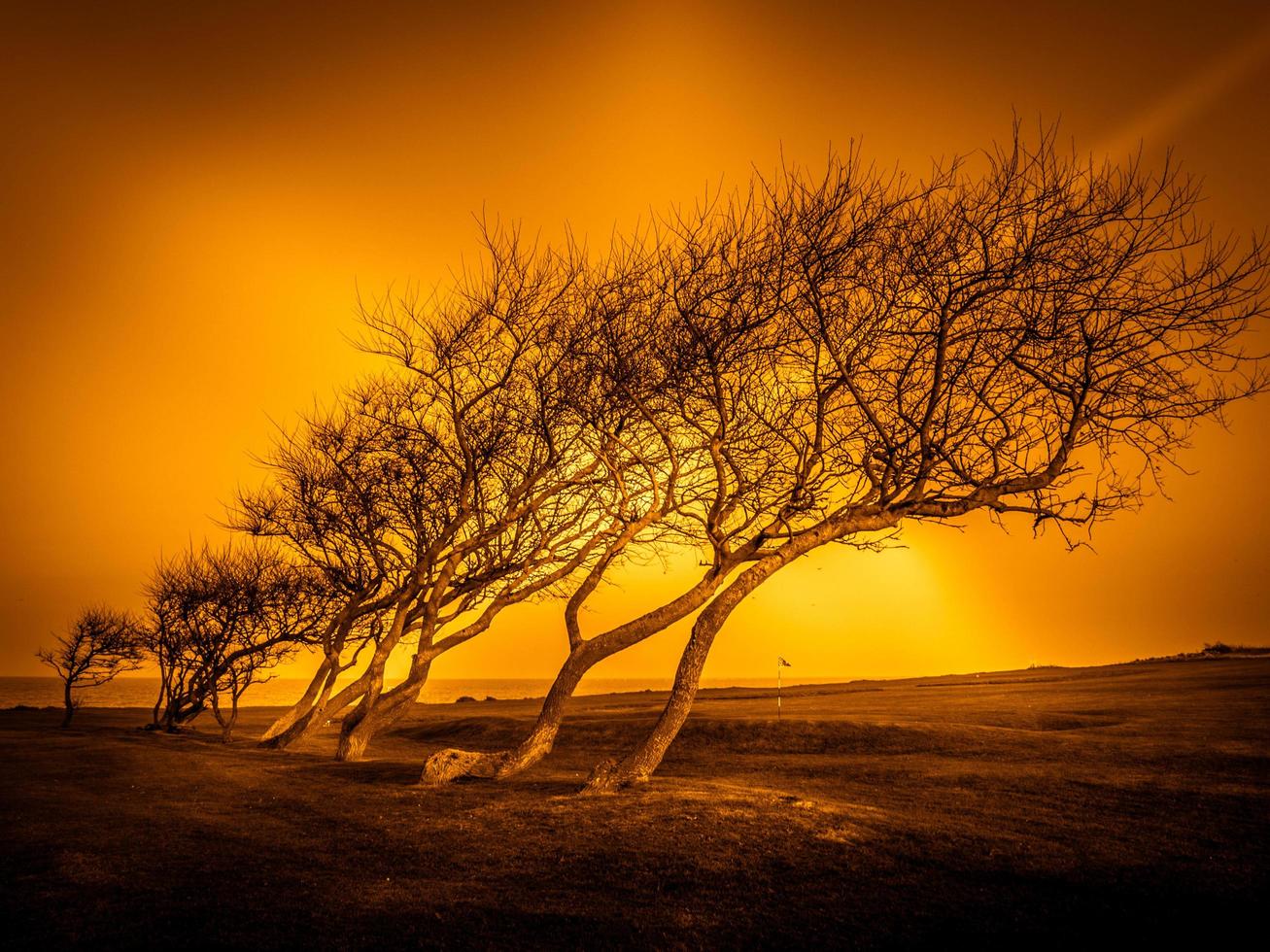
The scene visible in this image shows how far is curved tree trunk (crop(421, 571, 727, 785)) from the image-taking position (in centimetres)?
1516

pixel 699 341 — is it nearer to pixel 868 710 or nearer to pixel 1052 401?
pixel 1052 401

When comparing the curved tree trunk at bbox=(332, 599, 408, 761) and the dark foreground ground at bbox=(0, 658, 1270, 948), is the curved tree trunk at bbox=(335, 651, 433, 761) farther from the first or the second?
the dark foreground ground at bbox=(0, 658, 1270, 948)

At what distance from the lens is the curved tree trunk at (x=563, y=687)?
15.2 meters

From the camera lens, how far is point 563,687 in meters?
15.6

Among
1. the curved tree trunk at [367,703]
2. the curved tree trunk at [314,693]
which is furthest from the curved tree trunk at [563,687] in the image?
the curved tree trunk at [314,693]

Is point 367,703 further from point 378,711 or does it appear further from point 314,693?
point 314,693

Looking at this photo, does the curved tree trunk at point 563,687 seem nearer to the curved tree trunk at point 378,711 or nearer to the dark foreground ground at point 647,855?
the dark foreground ground at point 647,855

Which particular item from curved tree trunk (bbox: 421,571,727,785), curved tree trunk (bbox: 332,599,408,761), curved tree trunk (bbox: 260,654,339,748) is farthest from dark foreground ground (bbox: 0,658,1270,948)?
curved tree trunk (bbox: 260,654,339,748)

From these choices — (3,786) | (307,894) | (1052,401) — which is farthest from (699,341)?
(3,786)

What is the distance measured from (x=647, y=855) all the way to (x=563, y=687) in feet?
19.0

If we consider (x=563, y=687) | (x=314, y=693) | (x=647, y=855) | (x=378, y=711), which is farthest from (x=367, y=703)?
(x=647, y=855)

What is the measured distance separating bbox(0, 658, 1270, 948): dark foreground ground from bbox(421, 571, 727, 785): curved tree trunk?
0.64m

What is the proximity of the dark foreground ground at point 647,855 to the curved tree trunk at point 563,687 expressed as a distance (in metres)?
0.64

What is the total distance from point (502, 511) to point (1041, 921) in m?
18.1
